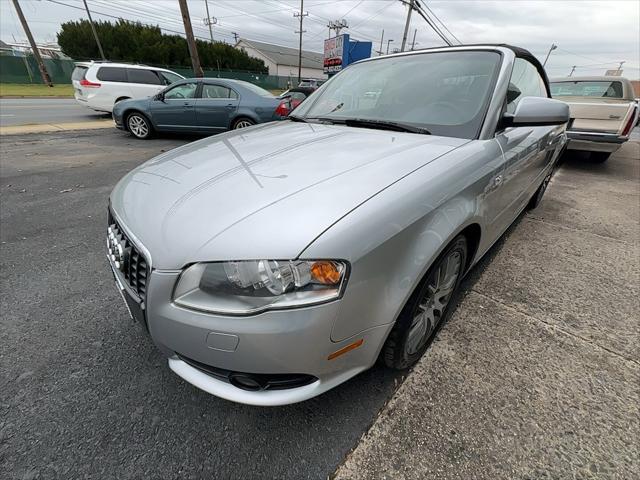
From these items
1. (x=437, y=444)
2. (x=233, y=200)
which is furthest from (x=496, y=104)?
(x=437, y=444)

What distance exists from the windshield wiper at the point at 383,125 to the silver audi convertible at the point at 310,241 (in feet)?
0.06

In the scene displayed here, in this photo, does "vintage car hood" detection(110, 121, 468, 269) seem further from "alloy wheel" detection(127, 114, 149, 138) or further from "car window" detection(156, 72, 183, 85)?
"car window" detection(156, 72, 183, 85)

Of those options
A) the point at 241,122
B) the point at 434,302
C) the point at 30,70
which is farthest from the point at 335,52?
the point at 30,70

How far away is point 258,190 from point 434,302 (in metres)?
1.07

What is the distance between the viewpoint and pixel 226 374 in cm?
122

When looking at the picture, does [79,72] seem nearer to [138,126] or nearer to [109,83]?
[109,83]

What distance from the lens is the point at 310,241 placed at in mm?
1073

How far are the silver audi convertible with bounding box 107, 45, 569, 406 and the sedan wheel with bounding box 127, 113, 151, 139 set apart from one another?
726cm

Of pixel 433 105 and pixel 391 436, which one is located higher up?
pixel 433 105

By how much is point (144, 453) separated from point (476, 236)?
6.24 feet

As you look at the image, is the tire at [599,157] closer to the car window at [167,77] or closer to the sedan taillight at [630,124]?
the sedan taillight at [630,124]

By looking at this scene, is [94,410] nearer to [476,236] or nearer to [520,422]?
[520,422]

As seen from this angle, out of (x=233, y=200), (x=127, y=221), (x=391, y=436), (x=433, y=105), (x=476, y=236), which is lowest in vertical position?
(x=391, y=436)

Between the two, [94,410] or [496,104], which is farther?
[496,104]
